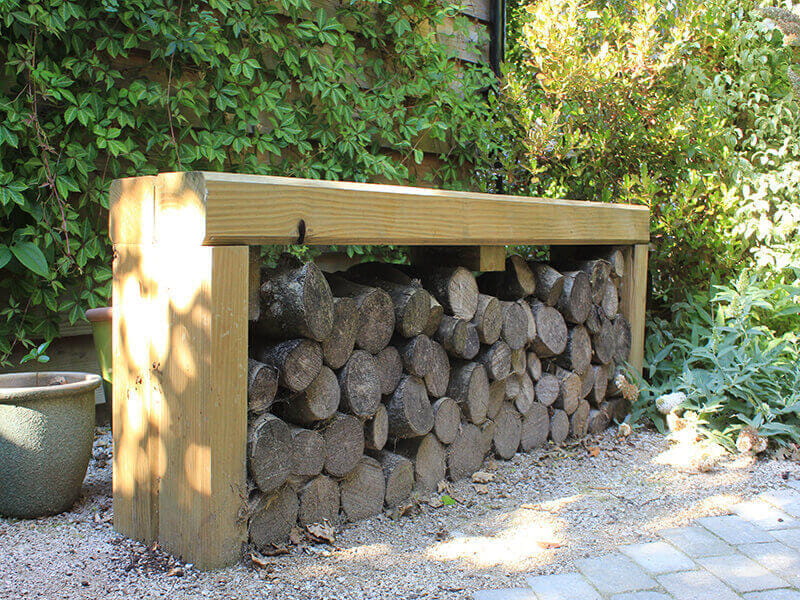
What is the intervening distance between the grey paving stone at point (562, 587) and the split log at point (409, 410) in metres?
0.63

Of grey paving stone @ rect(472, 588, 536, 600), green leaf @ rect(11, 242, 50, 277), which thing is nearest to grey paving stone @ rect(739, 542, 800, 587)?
grey paving stone @ rect(472, 588, 536, 600)

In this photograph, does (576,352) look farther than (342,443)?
Yes

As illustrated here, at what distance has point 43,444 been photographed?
6.80 ft

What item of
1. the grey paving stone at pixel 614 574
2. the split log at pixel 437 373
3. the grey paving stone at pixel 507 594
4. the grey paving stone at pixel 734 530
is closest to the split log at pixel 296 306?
the split log at pixel 437 373

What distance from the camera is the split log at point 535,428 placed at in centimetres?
297

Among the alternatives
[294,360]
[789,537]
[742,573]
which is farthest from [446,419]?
[789,537]

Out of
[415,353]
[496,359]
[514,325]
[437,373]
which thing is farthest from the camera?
[514,325]

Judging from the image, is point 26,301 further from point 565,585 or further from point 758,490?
point 758,490

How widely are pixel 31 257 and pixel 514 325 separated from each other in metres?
1.74

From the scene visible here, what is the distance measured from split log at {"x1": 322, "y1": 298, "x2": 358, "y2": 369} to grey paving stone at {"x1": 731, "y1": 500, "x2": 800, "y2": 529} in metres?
1.40

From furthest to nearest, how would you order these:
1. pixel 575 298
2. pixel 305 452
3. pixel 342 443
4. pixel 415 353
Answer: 1. pixel 575 298
2. pixel 415 353
3. pixel 342 443
4. pixel 305 452

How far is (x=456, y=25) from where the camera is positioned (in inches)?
161

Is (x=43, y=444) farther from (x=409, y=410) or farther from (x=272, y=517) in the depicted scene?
(x=409, y=410)

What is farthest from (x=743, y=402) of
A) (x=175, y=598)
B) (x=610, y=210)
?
(x=175, y=598)
